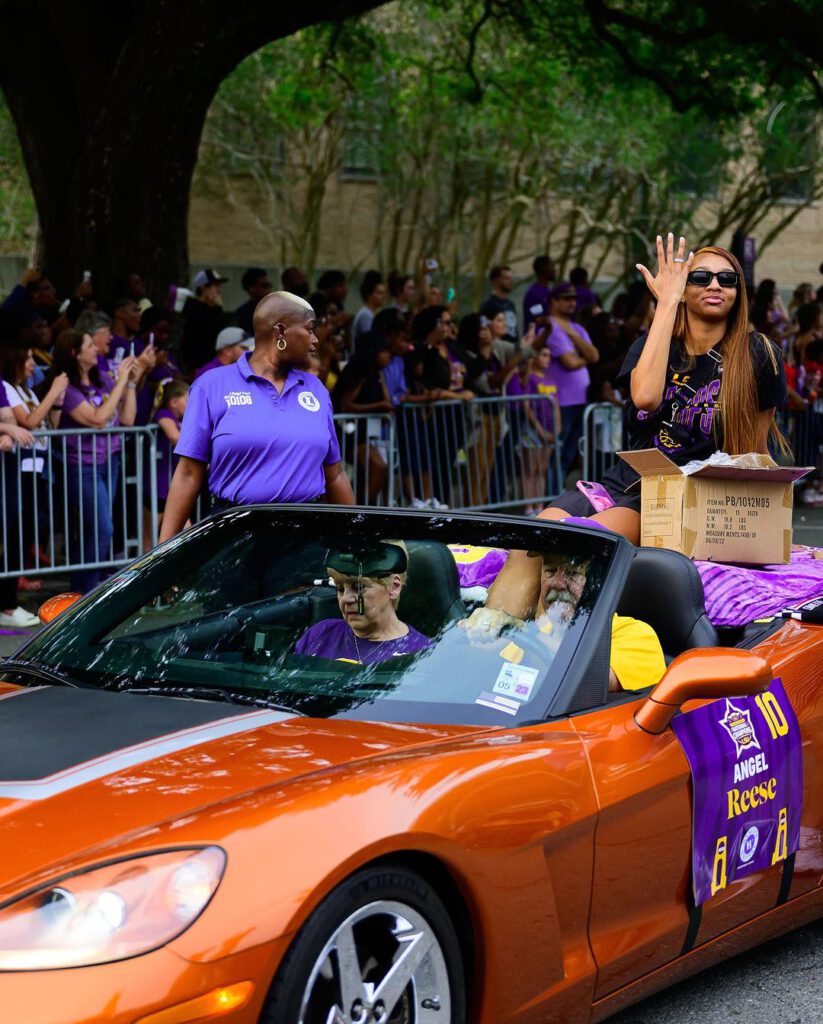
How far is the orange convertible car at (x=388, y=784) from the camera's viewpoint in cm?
286

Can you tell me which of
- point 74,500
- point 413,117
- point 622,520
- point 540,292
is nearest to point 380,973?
point 622,520

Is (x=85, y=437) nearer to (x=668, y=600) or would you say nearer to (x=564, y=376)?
(x=564, y=376)

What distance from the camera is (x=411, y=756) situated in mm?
3352

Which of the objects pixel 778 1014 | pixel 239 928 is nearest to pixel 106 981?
pixel 239 928

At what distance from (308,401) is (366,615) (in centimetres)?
249

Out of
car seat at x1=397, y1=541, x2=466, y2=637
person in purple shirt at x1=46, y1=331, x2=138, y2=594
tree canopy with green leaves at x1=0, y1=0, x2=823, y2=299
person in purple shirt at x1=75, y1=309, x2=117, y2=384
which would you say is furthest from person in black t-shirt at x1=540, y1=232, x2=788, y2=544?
tree canopy with green leaves at x1=0, y1=0, x2=823, y2=299

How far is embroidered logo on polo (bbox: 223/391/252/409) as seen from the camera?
6.40m

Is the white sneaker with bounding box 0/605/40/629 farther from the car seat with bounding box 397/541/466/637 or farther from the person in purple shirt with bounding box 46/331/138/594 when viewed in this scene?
the car seat with bounding box 397/541/466/637

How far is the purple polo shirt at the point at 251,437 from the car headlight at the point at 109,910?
3.55 meters

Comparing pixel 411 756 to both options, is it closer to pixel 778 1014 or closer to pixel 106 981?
pixel 106 981

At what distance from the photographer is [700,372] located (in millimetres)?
5867

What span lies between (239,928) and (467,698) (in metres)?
1.09

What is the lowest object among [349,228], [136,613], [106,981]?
[106,981]

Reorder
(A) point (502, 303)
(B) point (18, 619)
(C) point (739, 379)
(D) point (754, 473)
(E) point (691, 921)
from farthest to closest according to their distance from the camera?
1. (A) point (502, 303)
2. (B) point (18, 619)
3. (C) point (739, 379)
4. (D) point (754, 473)
5. (E) point (691, 921)
